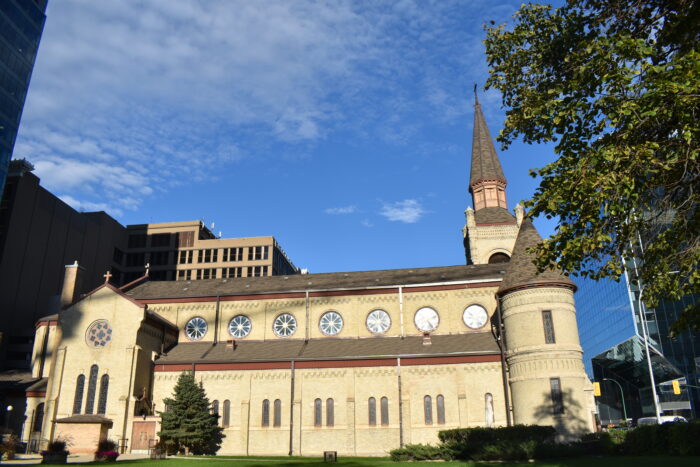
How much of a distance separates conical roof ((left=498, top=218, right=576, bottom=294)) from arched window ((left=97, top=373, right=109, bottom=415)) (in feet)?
91.1

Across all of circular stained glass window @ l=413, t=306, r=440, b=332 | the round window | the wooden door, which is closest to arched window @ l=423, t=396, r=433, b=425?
circular stained glass window @ l=413, t=306, r=440, b=332

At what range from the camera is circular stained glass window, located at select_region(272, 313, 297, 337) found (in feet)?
144

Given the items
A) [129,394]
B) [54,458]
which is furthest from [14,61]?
[54,458]

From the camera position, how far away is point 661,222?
1521cm

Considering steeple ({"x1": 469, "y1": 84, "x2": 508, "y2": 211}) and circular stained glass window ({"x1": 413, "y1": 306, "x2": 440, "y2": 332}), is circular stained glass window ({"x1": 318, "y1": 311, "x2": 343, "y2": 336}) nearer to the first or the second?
circular stained glass window ({"x1": 413, "y1": 306, "x2": 440, "y2": 332})

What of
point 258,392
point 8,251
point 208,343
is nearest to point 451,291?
point 258,392

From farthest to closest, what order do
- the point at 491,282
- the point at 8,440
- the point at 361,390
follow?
the point at 491,282 < the point at 361,390 < the point at 8,440

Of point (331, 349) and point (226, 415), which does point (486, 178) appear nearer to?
point (331, 349)

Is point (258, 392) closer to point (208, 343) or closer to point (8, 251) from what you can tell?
point (208, 343)

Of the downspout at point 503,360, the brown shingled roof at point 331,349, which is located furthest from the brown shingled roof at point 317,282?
the brown shingled roof at point 331,349

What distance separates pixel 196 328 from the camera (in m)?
45.2

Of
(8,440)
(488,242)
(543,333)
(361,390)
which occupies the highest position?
(488,242)

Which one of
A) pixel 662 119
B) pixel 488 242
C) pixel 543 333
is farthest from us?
pixel 488 242

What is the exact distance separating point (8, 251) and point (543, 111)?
69.8m
